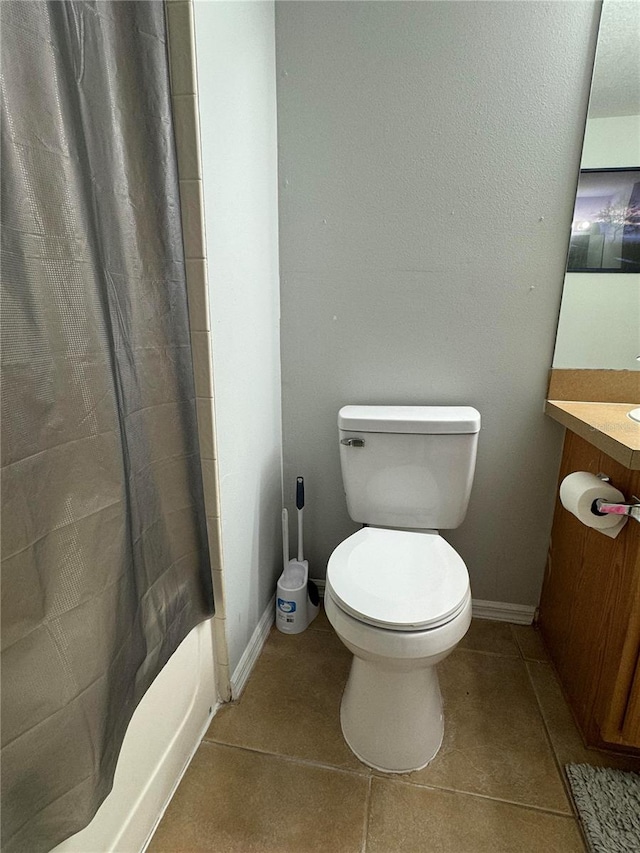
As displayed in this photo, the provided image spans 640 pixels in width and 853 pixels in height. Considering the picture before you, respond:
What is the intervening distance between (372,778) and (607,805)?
1.76 ft

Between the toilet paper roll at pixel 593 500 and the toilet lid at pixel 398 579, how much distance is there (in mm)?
316

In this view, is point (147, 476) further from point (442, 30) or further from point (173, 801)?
point (442, 30)

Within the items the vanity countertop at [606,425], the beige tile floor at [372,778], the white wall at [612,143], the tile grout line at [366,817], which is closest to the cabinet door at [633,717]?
the beige tile floor at [372,778]

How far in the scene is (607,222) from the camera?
1.27 meters

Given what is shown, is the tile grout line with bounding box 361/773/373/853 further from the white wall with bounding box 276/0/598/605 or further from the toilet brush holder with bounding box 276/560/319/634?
the white wall with bounding box 276/0/598/605

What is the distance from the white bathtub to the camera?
81 centimetres

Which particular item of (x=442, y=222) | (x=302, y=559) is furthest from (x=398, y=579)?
(x=442, y=222)

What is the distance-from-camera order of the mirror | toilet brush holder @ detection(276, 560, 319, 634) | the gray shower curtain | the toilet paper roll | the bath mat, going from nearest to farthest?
the gray shower curtain
the bath mat
the toilet paper roll
the mirror
toilet brush holder @ detection(276, 560, 319, 634)

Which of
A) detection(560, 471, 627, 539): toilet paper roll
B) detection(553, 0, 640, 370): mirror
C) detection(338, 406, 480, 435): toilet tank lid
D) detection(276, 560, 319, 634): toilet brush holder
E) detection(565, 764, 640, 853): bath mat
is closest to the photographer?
detection(565, 764, 640, 853): bath mat

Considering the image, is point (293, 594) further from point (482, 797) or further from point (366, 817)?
point (482, 797)

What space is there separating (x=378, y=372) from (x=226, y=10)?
1009 millimetres

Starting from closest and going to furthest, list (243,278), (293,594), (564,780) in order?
(564,780), (243,278), (293,594)

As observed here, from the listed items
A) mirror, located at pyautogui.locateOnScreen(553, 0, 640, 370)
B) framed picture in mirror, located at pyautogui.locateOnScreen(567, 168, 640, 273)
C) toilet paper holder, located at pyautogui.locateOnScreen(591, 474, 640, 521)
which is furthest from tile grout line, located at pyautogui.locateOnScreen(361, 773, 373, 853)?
framed picture in mirror, located at pyautogui.locateOnScreen(567, 168, 640, 273)

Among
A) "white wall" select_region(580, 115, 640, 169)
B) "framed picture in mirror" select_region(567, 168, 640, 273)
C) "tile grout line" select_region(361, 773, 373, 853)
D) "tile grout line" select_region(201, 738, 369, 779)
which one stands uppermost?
"white wall" select_region(580, 115, 640, 169)
